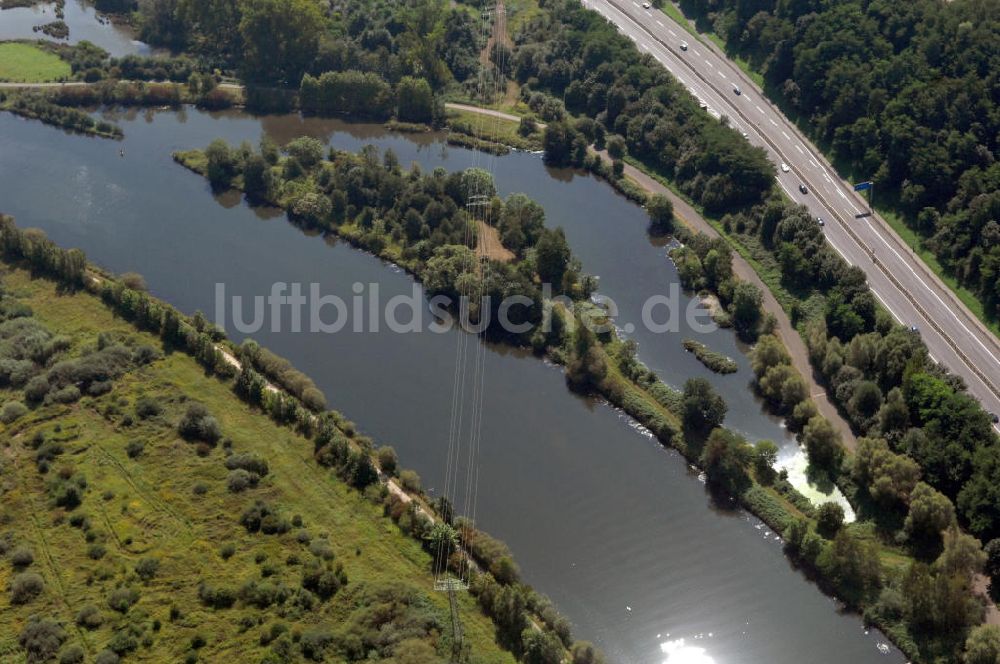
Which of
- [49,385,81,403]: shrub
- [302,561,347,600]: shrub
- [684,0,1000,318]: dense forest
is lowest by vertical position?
[49,385,81,403]: shrub

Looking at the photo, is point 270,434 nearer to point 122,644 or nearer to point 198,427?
point 198,427

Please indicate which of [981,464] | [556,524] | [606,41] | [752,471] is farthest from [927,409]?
[606,41]

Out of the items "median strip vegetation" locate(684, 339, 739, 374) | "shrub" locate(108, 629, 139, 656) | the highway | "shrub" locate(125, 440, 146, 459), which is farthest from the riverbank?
the highway

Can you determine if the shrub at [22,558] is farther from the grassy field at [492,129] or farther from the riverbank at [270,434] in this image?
the grassy field at [492,129]

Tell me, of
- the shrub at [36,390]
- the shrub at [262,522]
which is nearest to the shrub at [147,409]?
the shrub at [36,390]


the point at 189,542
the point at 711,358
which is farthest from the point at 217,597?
the point at 711,358

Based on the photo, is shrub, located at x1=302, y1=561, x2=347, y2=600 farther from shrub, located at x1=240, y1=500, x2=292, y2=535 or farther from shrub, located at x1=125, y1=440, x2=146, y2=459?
shrub, located at x1=125, y1=440, x2=146, y2=459

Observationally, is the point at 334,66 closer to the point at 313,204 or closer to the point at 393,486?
the point at 313,204

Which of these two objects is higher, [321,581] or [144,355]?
[321,581]
